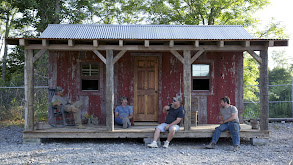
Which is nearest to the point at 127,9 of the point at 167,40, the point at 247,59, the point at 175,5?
the point at 175,5

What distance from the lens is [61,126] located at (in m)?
8.39

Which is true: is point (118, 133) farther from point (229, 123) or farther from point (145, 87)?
point (229, 123)

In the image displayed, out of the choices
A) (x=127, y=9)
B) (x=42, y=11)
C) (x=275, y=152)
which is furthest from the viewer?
(x=127, y=9)

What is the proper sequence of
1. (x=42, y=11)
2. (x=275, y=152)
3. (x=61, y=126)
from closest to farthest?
(x=275, y=152), (x=61, y=126), (x=42, y=11)

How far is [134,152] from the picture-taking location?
673cm

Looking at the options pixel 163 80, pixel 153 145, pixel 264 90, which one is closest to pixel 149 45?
pixel 163 80

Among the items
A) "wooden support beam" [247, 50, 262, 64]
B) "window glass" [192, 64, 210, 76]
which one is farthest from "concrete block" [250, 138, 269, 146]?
"window glass" [192, 64, 210, 76]

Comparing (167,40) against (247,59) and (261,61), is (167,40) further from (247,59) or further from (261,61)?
(247,59)

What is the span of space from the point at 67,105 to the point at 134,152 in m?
2.57

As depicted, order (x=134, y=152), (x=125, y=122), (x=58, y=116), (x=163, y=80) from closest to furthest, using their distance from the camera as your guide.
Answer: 1. (x=134, y=152)
2. (x=125, y=122)
3. (x=58, y=116)
4. (x=163, y=80)

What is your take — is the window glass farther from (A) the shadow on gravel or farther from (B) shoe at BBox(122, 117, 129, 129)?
(B) shoe at BBox(122, 117, 129, 129)

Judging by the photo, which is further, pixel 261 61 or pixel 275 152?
pixel 261 61

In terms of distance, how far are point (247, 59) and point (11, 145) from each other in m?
14.5

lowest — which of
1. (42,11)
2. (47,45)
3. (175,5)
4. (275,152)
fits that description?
(275,152)
